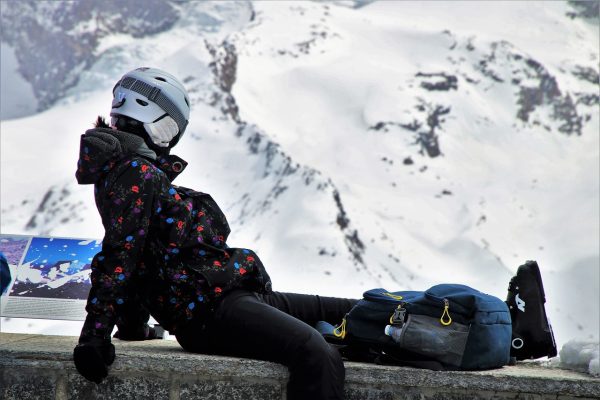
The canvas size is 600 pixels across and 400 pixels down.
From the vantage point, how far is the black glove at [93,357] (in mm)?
3510

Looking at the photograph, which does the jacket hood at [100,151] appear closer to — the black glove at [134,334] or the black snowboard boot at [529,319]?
the black glove at [134,334]

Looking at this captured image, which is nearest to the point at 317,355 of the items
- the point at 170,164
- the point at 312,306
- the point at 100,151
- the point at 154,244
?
the point at 312,306

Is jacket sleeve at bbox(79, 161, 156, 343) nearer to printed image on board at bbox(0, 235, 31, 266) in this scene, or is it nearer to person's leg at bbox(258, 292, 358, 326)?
person's leg at bbox(258, 292, 358, 326)

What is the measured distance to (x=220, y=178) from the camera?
510 ft

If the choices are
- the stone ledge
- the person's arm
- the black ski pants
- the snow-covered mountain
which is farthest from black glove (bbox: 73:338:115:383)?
the snow-covered mountain

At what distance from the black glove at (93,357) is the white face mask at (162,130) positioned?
42.6 inches

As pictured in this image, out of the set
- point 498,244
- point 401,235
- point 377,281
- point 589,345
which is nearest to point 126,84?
point 589,345

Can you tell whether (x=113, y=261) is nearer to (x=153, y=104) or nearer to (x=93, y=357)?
(x=93, y=357)

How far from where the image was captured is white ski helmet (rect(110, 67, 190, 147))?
411cm

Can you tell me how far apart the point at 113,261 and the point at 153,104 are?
2.97 feet

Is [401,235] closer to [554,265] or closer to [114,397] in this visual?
[554,265]

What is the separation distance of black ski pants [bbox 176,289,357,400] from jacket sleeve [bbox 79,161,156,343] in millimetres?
466

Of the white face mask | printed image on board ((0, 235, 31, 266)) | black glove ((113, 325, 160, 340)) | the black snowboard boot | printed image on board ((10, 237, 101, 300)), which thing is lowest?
printed image on board ((10, 237, 101, 300))

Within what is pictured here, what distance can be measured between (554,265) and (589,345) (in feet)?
564
